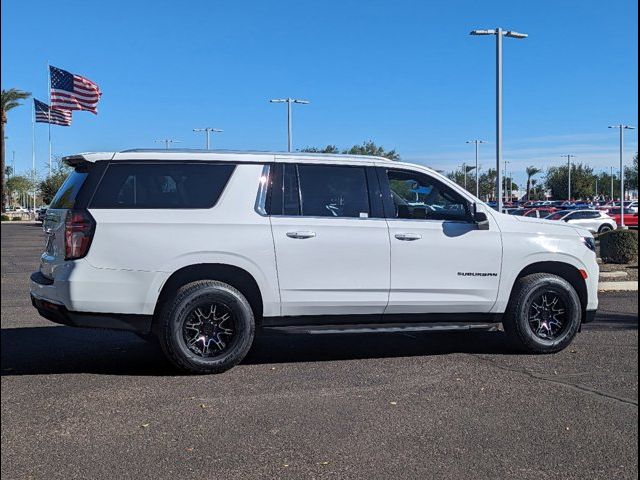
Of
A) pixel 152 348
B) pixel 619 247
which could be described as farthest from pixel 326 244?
pixel 619 247

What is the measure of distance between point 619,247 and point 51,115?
12.7m

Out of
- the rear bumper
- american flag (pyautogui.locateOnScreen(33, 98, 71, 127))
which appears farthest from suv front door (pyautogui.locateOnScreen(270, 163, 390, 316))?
american flag (pyautogui.locateOnScreen(33, 98, 71, 127))

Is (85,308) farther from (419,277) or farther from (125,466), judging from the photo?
(419,277)

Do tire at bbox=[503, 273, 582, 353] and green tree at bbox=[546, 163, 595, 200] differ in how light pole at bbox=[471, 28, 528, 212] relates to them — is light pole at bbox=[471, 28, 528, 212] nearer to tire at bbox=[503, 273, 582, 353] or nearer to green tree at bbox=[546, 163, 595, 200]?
tire at bbox=[503, 273, 582, 353]

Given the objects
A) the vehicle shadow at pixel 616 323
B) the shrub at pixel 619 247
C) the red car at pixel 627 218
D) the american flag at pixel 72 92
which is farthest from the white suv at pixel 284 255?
the red car at pixel 627 218

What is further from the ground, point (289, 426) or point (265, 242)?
point (265, 242)

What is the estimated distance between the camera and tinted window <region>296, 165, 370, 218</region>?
6.39 meters

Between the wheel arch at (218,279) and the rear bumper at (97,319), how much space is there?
138mm

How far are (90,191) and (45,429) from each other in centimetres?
208

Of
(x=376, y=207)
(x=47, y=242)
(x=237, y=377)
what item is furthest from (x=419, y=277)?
(x=47, y=242)

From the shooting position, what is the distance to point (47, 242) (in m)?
6.12

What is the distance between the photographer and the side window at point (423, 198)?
6.66 metres

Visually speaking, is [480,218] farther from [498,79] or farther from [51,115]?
[498,79]

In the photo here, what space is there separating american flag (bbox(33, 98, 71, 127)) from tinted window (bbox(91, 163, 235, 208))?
7.51 meters
